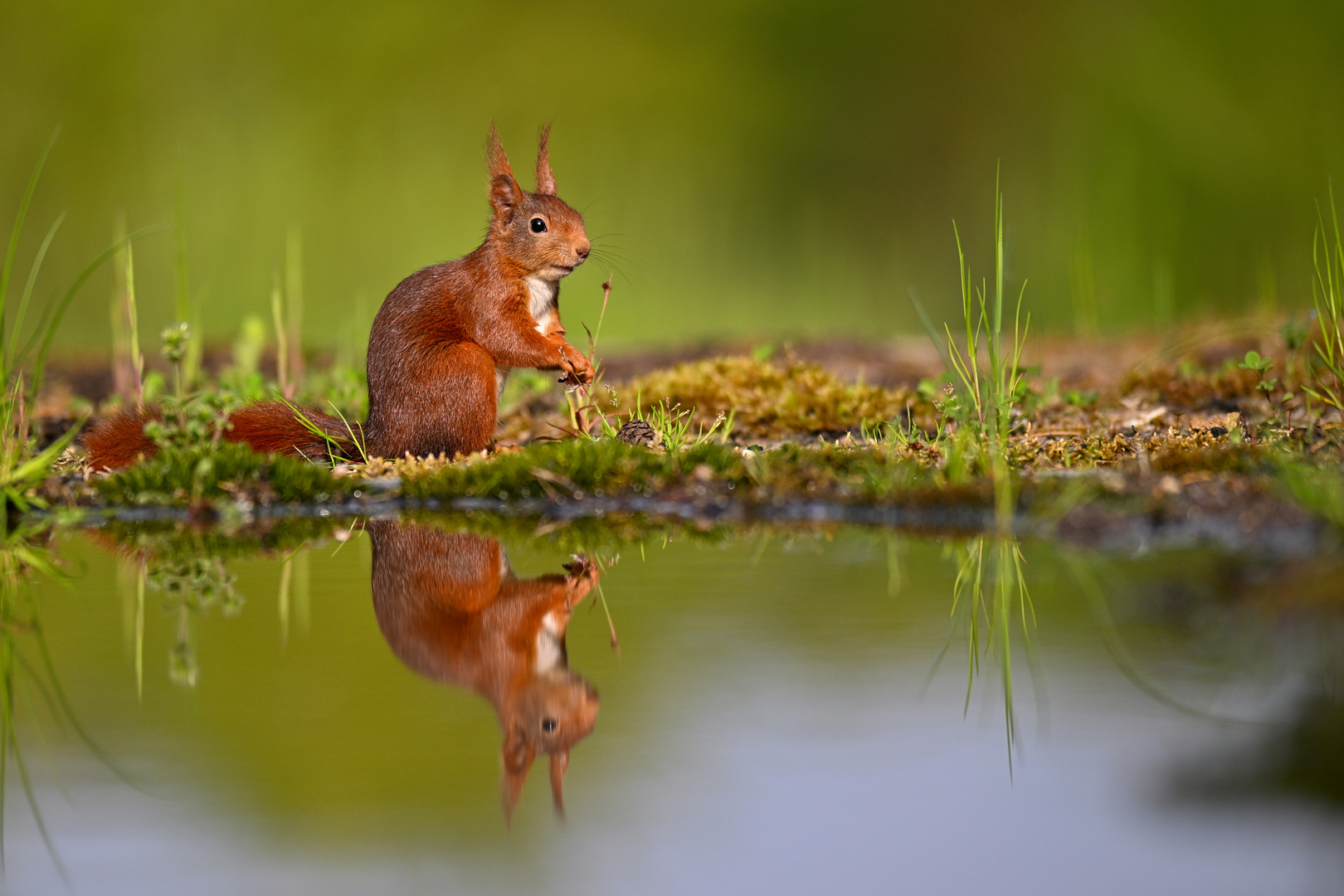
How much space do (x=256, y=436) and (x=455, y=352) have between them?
27.4 inches

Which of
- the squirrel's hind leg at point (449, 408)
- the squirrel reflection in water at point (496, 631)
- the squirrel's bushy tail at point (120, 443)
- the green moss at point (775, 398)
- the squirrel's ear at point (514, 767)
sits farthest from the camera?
the green moss at point (775, 398)

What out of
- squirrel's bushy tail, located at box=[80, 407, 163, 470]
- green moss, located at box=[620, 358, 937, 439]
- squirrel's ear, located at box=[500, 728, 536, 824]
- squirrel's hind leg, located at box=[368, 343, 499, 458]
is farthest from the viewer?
green moss, located at box=[620, 358, 937, 439]

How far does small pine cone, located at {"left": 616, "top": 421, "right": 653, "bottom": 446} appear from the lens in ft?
14.3

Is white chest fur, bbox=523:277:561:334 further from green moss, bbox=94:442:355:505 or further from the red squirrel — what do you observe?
green moss, bbox=94:442:355:505

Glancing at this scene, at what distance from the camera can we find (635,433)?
4383 mm

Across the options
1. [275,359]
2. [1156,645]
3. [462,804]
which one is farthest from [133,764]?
[275,359]

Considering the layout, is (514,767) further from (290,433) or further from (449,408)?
(290,433)

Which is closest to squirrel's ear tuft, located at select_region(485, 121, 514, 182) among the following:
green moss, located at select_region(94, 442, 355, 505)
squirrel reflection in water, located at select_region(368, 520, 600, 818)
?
green moss, located at select_region(94, 442, 355, 505)

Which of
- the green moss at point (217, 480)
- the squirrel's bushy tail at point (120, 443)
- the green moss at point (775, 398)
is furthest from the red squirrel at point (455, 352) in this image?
the green moss at point (775, 398)

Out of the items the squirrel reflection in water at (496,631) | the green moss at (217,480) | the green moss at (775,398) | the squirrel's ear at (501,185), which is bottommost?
the squirrel reflection in water at (496,631)

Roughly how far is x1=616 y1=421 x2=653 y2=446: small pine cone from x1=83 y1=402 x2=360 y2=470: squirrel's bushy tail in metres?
0.85

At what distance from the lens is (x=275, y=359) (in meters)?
8.32

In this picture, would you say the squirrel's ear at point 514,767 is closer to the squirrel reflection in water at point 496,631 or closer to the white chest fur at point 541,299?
the squirrel reflection in water at point 496,631

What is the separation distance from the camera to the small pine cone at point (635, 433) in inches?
172
